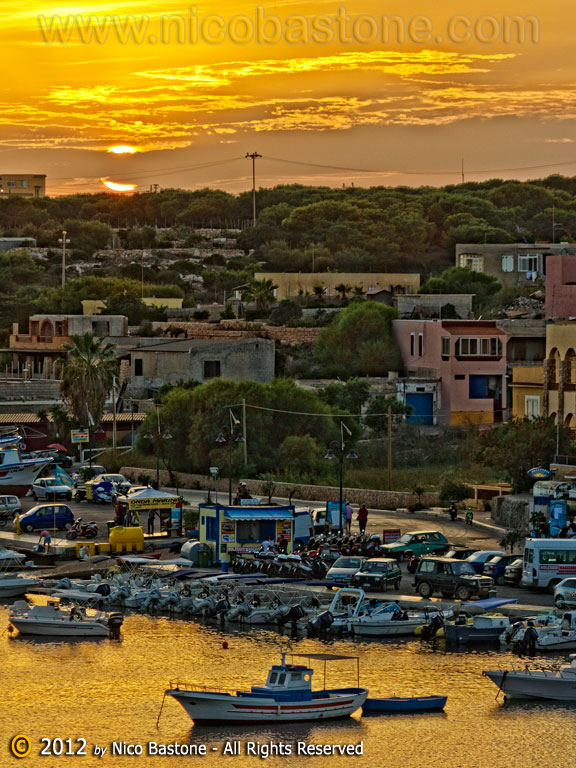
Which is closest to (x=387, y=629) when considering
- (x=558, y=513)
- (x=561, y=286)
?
(x=558, y=513)

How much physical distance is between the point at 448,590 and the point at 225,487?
2280cm

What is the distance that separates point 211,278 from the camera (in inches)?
5655

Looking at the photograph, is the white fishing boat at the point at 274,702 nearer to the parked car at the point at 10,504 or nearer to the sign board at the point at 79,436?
the parked car at the point at 10,504

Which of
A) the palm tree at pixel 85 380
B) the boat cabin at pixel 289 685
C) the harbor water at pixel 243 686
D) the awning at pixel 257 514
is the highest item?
the palm tree at pixel 85 380

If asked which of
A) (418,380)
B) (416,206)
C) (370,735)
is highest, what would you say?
(416,206)

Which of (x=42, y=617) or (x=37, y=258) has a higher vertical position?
(x=37, y=258)

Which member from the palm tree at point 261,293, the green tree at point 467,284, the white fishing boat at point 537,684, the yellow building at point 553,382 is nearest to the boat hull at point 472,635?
the white fishing boat at point 537,684

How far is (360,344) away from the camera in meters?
90.2

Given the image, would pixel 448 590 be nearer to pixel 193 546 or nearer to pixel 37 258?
pixel 193 546

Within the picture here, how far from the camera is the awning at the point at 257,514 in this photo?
157 ft

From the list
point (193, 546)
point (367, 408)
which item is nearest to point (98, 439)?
point (367, 408)

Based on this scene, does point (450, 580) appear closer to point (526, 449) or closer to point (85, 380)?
point (526, 449)

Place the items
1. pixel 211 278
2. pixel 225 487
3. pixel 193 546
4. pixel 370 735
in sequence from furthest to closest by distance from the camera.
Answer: pixel 211 278 → pixel 225 487 → pixel 193 546 → pixel 370 735

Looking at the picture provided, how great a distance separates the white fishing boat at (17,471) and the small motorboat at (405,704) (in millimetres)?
34126
